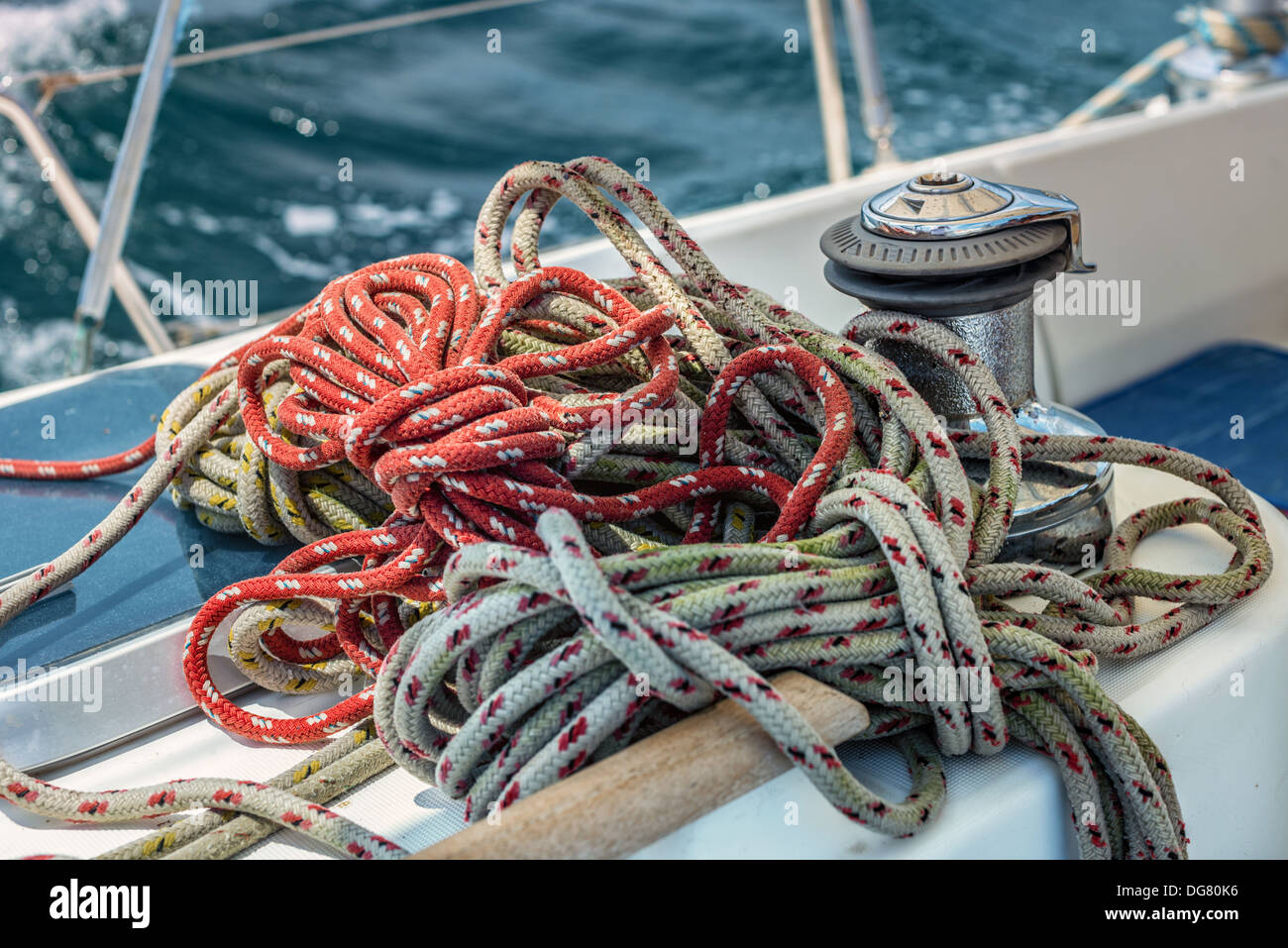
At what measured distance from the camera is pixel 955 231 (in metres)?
0.96

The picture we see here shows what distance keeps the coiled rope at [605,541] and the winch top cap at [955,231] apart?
5 cm

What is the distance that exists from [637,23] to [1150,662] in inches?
367

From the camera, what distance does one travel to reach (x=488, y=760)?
769 mm

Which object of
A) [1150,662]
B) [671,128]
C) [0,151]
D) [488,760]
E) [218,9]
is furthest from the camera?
[671,128]

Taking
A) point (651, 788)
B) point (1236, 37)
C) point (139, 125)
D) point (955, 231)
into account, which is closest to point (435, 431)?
point (651, 788)

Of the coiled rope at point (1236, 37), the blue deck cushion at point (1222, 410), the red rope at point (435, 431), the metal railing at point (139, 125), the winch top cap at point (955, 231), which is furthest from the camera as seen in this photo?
the coiled rope at point (1236, 37)

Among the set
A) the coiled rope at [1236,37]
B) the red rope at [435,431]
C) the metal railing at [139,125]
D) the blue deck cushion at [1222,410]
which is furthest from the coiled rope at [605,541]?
the coiled rope at [1236,37]

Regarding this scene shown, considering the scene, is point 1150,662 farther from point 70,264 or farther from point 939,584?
point 70,264

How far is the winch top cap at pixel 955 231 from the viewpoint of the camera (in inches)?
37.4

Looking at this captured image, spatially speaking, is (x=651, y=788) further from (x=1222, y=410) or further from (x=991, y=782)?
(x=1222, y=410)

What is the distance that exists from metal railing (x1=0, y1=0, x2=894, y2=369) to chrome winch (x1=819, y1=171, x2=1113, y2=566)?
116 cm

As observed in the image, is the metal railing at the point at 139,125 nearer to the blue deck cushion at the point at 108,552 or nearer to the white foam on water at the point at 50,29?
the blue deck cushion at the point at 108,552
